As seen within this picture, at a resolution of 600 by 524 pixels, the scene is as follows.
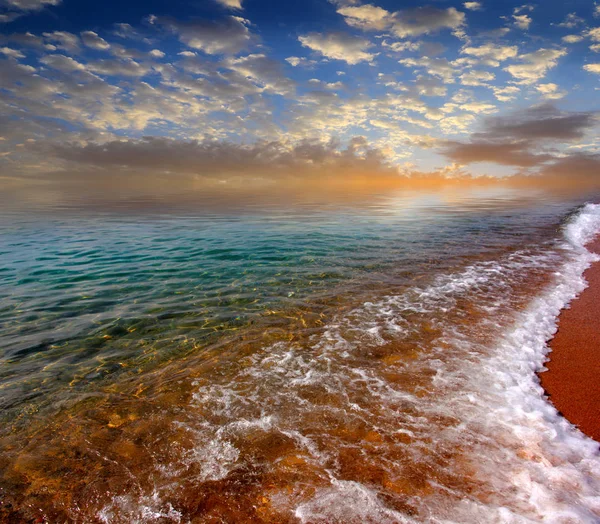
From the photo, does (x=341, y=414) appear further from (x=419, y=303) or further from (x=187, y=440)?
(x=419, y=303)

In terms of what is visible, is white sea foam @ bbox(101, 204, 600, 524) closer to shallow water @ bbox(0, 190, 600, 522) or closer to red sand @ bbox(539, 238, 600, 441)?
shallow water @ bbox(0, 190, 600, 522)

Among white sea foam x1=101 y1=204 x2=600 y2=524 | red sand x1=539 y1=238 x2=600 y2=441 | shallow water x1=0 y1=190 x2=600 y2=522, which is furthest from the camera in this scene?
red sand x1=539 y1=238 x2=600 y2=441

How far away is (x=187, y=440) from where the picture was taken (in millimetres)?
4594

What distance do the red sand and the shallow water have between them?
0.26 meters

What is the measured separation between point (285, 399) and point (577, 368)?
5894 millimetres

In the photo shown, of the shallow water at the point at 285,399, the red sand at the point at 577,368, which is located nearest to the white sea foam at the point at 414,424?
the shallow water at the point at 285,399

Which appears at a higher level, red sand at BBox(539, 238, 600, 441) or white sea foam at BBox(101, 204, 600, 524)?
red sand at BBox(539, 238, 600, 441)

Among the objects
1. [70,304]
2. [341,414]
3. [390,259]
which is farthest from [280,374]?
[390,259]

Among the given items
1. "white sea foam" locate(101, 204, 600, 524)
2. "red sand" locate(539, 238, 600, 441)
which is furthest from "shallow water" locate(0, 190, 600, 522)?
"red sand" locate(539, 238, 600, 441)

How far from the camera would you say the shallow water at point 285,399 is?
12.1ft

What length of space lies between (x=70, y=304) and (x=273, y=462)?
8999 millimetres

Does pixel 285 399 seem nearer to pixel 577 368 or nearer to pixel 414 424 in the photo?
pixel 414 424

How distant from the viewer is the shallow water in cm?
370

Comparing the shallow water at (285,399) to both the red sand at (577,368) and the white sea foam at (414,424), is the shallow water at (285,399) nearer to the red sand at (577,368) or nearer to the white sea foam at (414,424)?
the white sea foam at (414,424)
